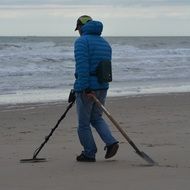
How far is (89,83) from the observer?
667cm

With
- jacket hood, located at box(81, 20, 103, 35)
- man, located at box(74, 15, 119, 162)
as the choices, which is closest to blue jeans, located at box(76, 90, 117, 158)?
man, located at box(74, 15, 119, 162)

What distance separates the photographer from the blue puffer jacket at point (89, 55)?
658cm

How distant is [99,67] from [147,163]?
1.18 metres

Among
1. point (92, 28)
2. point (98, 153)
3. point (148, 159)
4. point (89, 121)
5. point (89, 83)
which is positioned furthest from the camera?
point (98, 153)

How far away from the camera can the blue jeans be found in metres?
6.79

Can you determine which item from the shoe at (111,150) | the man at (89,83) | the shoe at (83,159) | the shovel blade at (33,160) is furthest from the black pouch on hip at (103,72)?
the shovel blade at (33,160)

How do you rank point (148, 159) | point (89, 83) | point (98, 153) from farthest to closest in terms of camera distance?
point (98, 153), point (89, 83), point (148, 159)

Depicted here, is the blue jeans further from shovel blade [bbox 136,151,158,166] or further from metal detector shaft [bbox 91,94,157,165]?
shovel blade [bbox 136,151,158,166]

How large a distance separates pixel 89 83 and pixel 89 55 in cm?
31

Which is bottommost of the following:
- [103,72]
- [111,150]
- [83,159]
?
[83,159]

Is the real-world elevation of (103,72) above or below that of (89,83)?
above

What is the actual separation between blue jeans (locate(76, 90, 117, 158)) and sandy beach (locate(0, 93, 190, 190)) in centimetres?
22

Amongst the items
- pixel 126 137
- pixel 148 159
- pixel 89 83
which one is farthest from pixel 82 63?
pixel 148 159

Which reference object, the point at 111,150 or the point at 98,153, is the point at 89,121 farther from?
the point at 98,153
